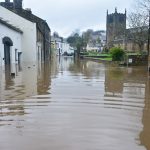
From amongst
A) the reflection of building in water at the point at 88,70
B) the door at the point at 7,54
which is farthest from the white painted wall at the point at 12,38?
the reflection of building in water at the point at 88,70

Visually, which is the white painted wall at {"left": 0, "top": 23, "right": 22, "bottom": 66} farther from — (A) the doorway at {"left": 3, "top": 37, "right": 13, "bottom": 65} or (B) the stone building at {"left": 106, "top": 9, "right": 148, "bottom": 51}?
(B) the stone building at {"left": 106, "top": 9, "right": 148, "bottom": 51}

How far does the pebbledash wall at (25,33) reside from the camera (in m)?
45.8

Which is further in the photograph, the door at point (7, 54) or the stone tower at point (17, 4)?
the stone tower at point (17, 4)

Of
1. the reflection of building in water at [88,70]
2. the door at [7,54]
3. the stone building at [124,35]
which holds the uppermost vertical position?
the stone building at [124,35]

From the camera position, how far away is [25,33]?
46.8m

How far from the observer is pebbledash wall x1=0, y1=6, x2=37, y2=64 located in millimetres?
45844

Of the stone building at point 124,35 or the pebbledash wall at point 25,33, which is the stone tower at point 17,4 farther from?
the stone building at point 124,35

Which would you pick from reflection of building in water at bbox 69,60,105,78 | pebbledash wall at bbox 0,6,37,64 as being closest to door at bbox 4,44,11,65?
pebbledash wall at bbox 0,6,37,64

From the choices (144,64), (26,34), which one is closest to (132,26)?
(144,64)

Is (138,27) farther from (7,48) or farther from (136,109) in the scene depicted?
(136,109)

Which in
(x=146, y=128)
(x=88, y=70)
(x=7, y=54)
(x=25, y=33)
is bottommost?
(x=146, y=128)

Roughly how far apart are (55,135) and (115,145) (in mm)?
1435

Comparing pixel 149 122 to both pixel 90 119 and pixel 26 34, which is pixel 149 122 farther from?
pixel 26 34

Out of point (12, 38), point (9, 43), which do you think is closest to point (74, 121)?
point (9, 43)
